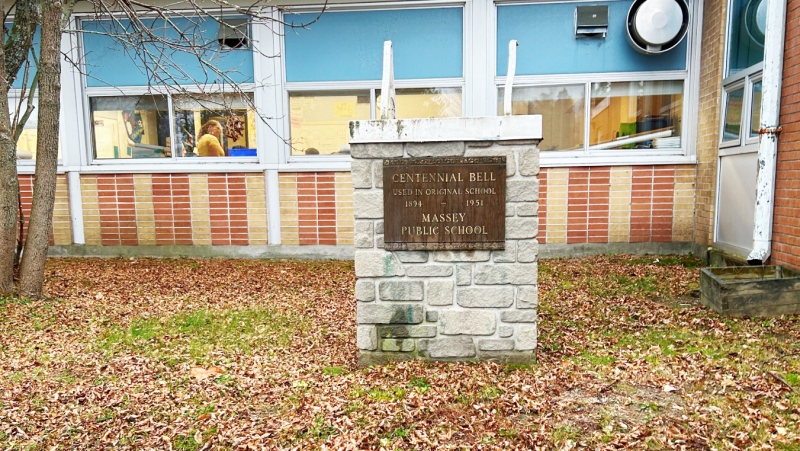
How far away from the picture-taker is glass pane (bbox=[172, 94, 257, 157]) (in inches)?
305

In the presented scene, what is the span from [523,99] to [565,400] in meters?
5.24

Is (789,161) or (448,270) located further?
(789,161)

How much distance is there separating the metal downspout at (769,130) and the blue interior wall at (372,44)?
12.0 feet

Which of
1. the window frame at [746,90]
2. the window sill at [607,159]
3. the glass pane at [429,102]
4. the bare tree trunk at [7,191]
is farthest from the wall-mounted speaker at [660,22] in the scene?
the bare tree trunk at [7,191]

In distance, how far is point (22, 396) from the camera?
334cm

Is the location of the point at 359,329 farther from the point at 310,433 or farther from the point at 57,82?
the point at 57,82

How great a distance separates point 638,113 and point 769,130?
2345mm

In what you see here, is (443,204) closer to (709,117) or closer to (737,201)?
(737,201)

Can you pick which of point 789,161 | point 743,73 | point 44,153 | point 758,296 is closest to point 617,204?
point 743,73

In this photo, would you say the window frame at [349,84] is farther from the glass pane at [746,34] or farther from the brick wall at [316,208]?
the glass pane at [746,34]

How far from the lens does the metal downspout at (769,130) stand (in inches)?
199

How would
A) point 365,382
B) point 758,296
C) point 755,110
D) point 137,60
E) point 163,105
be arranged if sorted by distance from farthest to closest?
point 163,105 < point 137,60 < point 755,110 < point 758,296 < point 365,382

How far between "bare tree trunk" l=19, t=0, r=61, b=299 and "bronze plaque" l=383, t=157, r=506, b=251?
3.99 meters

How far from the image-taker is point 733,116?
632cm
